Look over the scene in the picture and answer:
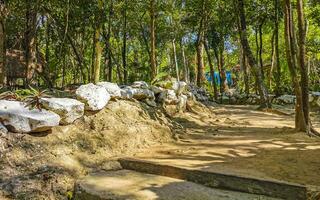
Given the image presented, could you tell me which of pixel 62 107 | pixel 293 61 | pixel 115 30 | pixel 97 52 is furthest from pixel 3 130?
pixel 115 30

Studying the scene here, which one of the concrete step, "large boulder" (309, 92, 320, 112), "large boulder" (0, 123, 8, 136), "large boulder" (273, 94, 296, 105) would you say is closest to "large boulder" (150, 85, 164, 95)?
the concrete step

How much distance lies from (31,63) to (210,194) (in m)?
6.99

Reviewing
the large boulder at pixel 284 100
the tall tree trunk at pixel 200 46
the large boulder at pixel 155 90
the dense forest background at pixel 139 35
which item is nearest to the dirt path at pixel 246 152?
the large boulder at pixel 155 90

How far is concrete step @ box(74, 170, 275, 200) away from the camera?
360 cm

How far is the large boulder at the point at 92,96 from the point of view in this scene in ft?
17.4

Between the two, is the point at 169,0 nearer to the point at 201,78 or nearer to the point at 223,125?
the point at 201,78

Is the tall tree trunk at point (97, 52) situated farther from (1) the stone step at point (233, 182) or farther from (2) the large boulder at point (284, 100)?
(2) the large boulder at point (284, 100)

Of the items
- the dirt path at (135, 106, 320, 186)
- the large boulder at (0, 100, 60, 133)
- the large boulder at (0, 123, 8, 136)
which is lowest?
the dirt path at (135, 106, 320, 186)

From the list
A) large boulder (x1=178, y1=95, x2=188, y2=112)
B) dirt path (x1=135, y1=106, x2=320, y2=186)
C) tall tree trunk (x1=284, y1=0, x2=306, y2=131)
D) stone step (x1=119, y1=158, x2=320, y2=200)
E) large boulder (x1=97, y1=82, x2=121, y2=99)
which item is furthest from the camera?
large boulder (x1=178, y1=95, x2=188, y2=112)

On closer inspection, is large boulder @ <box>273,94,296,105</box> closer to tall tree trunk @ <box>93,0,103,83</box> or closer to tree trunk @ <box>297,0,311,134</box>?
tree trunk @ <box>297,0,311,134</box>

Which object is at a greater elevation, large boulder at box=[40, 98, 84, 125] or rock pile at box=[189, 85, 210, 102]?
rock pile at box=[189, 85, 210, 102]

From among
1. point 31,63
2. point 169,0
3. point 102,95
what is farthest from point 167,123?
point 169,0

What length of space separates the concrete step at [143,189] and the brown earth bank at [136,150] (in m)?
0.26

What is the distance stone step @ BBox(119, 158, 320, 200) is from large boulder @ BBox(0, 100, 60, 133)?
119 centimetres
